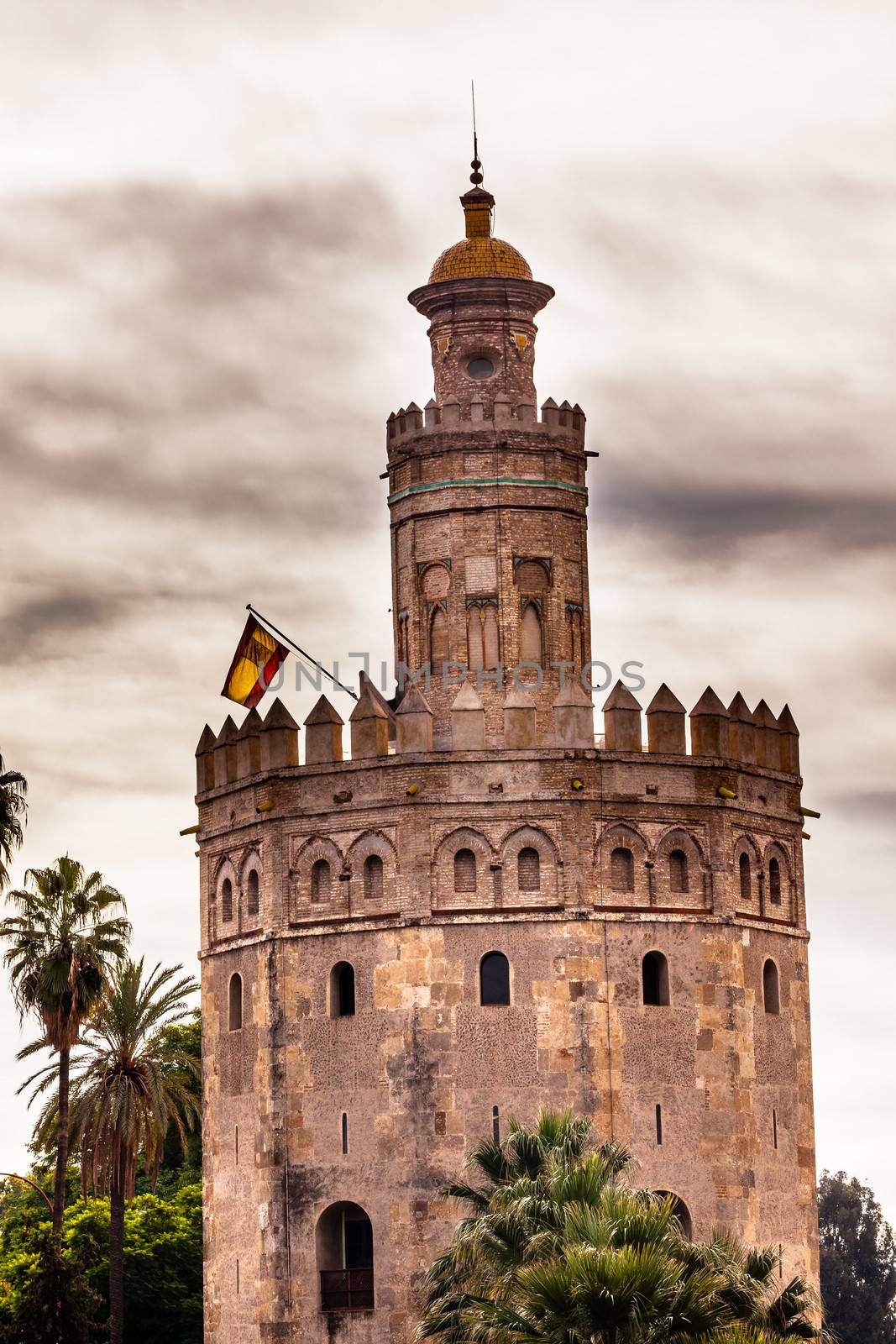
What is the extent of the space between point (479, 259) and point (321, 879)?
1387 cm

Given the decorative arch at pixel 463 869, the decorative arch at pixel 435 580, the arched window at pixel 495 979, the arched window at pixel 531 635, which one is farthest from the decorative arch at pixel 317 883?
the decorative arch at pixel 435 580

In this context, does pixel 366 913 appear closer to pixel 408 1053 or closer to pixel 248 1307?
pixel 408 1053

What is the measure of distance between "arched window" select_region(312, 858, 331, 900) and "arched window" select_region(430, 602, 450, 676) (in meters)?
4.97

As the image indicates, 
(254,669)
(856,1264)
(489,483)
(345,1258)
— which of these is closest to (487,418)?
(489,483)

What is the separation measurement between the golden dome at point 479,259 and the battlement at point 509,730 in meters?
9.00

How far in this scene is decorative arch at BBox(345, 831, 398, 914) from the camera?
5562cm

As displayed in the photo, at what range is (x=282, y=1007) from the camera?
5622 centimetres

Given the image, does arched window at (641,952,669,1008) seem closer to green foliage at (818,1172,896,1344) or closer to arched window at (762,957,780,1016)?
arched window at (762,957,780,1016)

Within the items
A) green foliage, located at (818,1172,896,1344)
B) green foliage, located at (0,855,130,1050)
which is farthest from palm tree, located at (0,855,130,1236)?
green foliage, located at (818,1172,896,1344)

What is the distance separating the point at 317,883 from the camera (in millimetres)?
56688

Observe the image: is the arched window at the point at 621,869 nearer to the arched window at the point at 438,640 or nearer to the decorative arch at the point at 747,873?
the decorative arch at the point at 747,873

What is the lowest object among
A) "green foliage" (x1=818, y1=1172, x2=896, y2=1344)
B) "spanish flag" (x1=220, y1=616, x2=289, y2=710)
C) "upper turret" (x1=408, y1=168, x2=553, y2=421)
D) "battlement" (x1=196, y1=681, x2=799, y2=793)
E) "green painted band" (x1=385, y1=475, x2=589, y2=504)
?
"green foliage" (x1=818, y1=1172, x2=896, y2=1344)

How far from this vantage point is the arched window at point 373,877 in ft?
183

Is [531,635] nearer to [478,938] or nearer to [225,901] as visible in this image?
[478,938]
